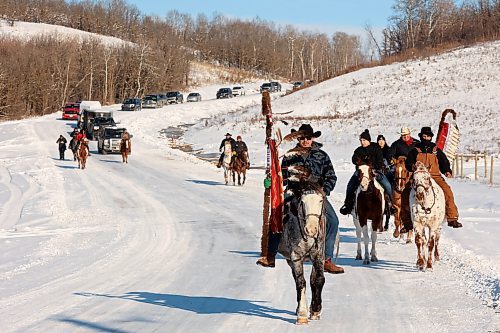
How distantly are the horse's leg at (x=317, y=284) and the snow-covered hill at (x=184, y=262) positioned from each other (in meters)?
0.18

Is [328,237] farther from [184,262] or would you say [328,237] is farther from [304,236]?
[184,262]

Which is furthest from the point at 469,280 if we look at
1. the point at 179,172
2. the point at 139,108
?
the point at 139,108

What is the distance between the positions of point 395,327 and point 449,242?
791cm

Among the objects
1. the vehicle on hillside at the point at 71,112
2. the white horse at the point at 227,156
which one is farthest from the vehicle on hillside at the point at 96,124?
the white horse at the point at 227,156

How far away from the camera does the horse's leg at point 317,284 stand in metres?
8.54

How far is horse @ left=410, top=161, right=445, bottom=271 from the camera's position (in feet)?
40.9

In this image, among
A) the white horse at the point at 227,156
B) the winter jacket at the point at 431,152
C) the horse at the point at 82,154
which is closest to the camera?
the winter jacket at the point at 431,152

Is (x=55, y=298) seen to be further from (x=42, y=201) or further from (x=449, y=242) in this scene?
(x=42, y=201)

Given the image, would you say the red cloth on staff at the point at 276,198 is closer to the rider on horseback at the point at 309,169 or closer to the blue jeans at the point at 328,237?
the rider on horseback at the point at 309,169

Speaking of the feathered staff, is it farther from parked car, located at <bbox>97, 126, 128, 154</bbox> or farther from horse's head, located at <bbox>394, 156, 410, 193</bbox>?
parked car, located at <bbox>97, 126, 128, 154</bbox>

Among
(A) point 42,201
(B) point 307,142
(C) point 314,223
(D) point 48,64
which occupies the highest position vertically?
(D) point 48,64

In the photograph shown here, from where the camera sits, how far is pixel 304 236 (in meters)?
8.23

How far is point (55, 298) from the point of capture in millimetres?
10336

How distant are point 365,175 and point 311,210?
528cm
